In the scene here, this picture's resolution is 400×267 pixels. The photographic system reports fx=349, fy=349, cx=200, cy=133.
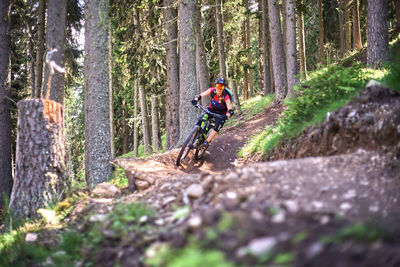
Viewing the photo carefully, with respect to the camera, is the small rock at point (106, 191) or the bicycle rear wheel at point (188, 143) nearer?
the small rock at point (106, 191)

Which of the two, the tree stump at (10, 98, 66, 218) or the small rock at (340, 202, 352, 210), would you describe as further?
the tree stump at (10, 98, 66, 218)

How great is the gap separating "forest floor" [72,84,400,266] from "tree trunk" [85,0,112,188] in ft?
7.34

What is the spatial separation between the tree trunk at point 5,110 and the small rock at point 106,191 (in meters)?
6.81

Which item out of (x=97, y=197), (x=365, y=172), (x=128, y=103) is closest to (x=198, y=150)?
(x=97, y=197)

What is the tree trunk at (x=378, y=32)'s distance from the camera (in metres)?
12.0

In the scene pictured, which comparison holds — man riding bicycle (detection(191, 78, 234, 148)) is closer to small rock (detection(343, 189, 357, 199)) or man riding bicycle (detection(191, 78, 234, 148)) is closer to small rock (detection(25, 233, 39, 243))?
small rock (detection(25, 233, 39, 243))

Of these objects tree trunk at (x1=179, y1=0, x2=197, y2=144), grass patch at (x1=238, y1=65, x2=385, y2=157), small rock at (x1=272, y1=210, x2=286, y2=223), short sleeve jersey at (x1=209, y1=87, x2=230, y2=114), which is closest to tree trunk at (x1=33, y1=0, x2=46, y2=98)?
tree trunk at (x1=179, y1=0, x2=197, y2=144)

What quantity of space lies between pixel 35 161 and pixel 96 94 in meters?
2.64

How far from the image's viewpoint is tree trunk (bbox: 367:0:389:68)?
39.2 feet

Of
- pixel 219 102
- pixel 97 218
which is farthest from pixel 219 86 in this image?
pixel 97 218

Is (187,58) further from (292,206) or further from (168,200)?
(292,206)

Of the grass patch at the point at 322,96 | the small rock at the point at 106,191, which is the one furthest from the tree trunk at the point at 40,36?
the grass patch at the point at 322,96

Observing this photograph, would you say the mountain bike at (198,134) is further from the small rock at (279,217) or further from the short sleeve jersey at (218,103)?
the small rock at (279,217)

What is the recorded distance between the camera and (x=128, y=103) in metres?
26.9
